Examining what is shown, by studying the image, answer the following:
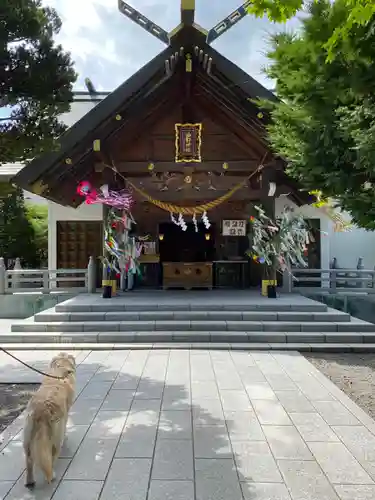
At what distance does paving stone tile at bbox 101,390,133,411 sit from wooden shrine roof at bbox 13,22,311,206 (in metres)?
5.85

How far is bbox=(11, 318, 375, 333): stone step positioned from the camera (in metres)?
8.46

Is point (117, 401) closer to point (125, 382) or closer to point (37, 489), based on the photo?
point (125, 382)

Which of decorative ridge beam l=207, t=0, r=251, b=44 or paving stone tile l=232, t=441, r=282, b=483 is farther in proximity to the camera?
decorative ridge beam l=207, t=0, r=251, b=44

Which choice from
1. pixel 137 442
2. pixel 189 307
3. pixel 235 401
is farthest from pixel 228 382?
pixel 189 307

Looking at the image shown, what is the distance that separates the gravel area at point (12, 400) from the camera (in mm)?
4648

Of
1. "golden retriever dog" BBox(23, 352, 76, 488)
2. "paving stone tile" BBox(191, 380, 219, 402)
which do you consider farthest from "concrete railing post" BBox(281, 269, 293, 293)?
"golden retriever dog" BBox(23, 352, 76, 488)

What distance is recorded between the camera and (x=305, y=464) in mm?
3561

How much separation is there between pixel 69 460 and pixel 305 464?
2074 mm

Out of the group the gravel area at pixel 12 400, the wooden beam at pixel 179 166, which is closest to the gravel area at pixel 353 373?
the gravel area at pixel 12 400

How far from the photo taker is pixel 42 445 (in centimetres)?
306

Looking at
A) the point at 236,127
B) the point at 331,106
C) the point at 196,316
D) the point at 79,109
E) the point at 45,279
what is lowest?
the point at 196,316

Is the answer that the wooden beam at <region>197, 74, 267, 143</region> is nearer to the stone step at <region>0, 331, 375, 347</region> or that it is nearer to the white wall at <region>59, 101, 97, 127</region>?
the stone step at <region>0, 331, 375, 347</region>

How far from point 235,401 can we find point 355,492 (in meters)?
2.11

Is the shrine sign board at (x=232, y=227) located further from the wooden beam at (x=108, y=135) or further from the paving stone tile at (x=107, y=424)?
the paving stone tile at (x=107, y=424)
